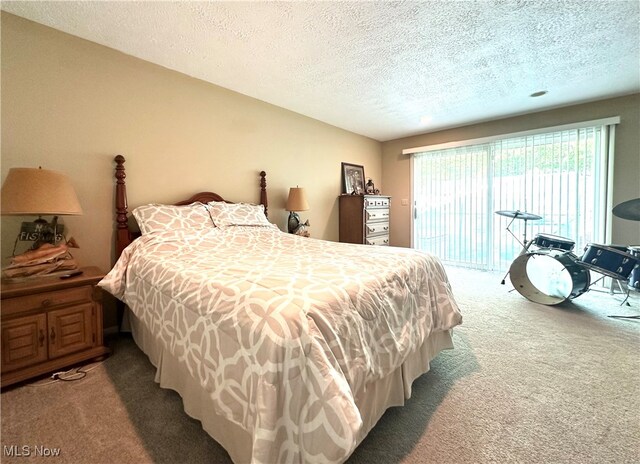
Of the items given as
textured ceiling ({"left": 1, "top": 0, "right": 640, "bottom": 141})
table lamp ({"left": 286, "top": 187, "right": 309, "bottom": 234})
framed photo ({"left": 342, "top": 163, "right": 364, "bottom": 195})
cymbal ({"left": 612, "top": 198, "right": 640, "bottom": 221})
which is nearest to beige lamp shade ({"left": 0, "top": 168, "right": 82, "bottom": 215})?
textured ceiling ({"left": 1, "top": 0, "right": 640, "bottom": 141})

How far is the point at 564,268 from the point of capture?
2.63m

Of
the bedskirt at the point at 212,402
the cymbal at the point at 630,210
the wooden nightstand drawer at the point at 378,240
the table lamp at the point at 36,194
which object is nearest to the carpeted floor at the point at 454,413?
the bedskirt at the point at 212,402

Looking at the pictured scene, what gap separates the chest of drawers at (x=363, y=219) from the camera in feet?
13.4

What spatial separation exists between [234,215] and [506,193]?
3.93 meters

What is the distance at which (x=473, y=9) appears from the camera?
1.76 m

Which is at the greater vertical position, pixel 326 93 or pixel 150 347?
pixel 326 93

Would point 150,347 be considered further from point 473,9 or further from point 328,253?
point 473,9

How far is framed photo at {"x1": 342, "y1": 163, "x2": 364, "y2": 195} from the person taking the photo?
4.48 meters

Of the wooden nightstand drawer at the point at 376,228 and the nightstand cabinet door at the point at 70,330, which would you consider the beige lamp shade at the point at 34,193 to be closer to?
the nightstand cabinet door at the point at 70,330

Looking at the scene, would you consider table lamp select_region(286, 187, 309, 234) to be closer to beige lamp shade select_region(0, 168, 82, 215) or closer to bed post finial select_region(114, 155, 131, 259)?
bed post finial select_region(114, 155, 131, 259)

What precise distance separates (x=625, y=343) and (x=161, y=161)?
404 cm

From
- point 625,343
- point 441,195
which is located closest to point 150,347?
point 625,343

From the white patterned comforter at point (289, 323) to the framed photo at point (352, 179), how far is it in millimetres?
2778

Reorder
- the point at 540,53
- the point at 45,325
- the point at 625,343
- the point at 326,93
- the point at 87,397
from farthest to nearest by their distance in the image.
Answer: the point at 326,93, the point at 540,53, the point at 625,343, the point at 45,325, the point at 87,397
